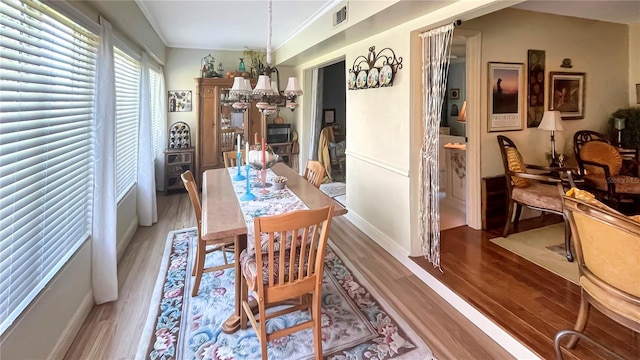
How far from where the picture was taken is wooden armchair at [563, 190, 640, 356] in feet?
4.73

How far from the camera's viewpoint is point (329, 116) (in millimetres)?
7379

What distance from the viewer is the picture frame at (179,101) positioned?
234 inches

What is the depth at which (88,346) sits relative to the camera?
6.66 feet

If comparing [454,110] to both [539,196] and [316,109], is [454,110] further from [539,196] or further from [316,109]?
[539,196]

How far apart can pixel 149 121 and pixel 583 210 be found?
4333 mm

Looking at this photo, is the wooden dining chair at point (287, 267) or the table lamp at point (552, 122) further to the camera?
the table lamp at point (552, 122)

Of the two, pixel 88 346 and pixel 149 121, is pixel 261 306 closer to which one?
pixel 88 346

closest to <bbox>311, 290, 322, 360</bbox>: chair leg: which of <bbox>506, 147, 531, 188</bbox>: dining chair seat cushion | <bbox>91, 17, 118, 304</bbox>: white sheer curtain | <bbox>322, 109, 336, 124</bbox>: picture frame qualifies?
<bbox>91, 17, 118, 304</bbox>: white sheer curtain

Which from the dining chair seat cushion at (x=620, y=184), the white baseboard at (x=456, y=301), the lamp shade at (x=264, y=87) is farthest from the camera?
the dining chair seat cushion at (x=620, y=184)

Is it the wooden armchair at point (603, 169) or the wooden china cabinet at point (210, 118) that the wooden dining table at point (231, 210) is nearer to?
the wooden china cabinet at point (210, 118)

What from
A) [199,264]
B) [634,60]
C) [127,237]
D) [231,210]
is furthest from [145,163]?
[634,60]

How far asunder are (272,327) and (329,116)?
575 cm

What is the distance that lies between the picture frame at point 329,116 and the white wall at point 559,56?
4.17 metres

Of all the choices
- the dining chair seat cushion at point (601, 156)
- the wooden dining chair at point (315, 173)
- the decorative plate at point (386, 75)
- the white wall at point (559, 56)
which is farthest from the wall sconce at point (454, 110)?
the wooden dining chair at point (315, 173)
